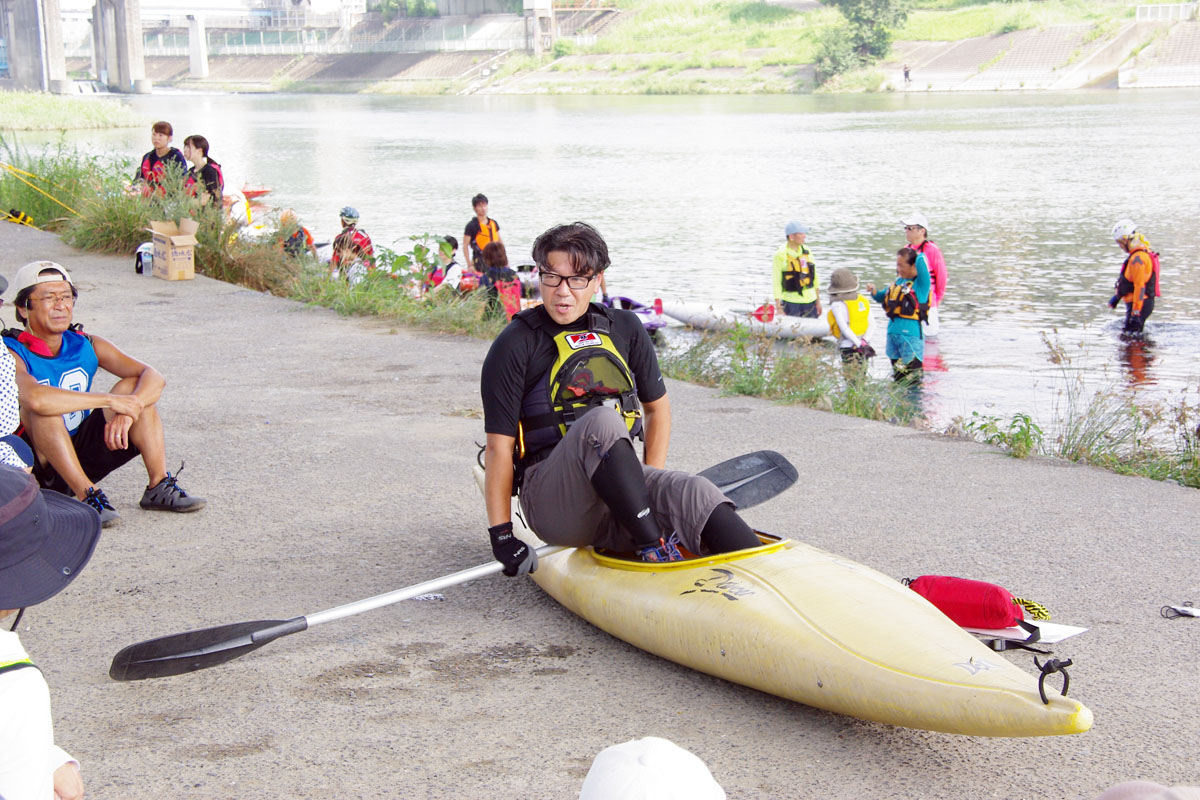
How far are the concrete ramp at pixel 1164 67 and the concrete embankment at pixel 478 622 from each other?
64.8 m

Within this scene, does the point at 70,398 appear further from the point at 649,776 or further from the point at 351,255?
the point at 351,255

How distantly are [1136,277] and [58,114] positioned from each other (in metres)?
44.0

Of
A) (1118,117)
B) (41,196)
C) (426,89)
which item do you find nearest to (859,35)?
(1118,117)

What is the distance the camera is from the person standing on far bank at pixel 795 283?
494 inches

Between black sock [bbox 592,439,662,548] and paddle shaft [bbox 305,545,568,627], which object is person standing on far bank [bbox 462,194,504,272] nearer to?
paddle shaft [bbox 305,545,568,627]

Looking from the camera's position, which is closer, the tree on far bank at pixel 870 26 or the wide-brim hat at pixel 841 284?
the wide-brim hat at pixel 841 284

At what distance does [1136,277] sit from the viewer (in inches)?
498

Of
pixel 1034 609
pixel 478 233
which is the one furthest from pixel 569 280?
pixel 478 233

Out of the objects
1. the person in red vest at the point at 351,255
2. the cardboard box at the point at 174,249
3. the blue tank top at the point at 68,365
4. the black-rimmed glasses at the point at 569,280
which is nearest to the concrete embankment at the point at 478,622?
the blue tank top at the point at 68,365

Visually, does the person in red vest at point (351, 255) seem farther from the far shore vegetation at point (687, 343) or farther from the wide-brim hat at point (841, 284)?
the wide-brim hat at point (841, 284)

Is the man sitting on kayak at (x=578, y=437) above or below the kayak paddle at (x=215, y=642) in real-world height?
above

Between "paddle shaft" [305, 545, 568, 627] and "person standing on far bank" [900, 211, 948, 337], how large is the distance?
7441 mm

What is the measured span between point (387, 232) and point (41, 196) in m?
8.20

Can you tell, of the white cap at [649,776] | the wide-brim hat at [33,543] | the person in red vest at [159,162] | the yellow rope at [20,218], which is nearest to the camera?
the white cap at [649,776]
